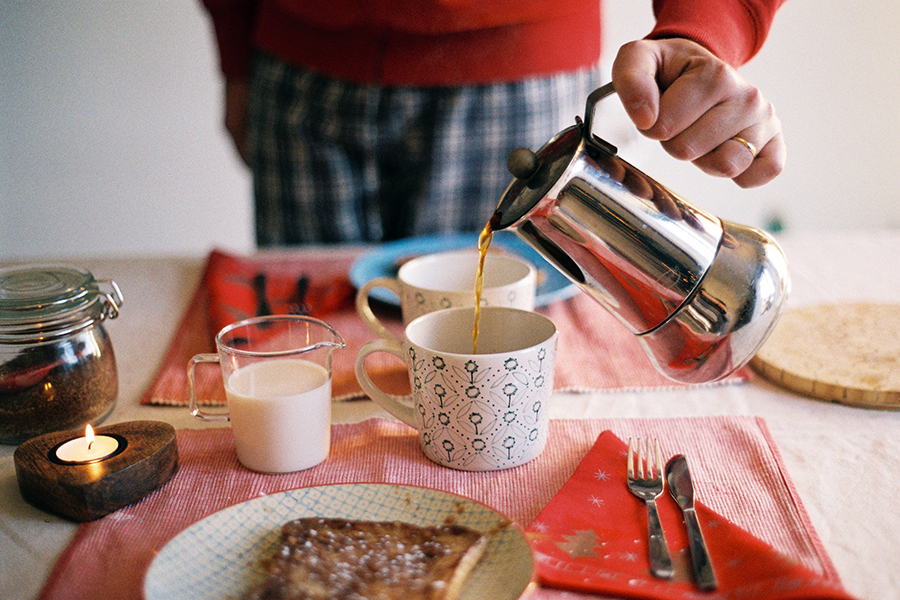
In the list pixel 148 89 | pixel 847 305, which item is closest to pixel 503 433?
pixel 847 305

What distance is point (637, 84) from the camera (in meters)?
0.57

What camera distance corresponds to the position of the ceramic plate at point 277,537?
0.44m

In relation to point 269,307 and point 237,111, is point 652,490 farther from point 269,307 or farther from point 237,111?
point 237,111

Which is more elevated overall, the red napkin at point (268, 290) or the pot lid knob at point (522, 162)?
the pot lid knob at point (522, 162)

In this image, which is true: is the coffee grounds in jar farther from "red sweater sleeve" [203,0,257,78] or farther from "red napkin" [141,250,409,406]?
"red sweater sleeve" [203,0,257,78]

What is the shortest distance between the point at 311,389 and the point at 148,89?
7.28 ft

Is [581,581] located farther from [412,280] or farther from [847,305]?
[847,305]

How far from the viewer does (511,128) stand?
1171 mm

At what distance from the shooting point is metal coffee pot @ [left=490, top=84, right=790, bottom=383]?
55 centimetres

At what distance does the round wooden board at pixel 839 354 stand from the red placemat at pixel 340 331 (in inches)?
1.7

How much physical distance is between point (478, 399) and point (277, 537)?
184 mm

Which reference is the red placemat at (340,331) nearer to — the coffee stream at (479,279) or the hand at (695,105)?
the coffee stream at (479,279)

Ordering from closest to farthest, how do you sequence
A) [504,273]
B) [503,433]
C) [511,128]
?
[503,433] < [504,273] < [511,128]

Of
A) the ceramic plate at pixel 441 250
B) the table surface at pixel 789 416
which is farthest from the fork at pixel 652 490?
the ceramic plate at pixel 441 250
